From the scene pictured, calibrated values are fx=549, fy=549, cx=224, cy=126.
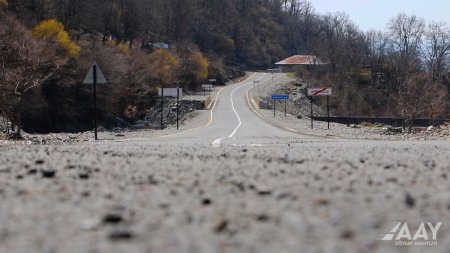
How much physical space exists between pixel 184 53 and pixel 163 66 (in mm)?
19039

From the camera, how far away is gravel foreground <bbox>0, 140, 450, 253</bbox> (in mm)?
4145

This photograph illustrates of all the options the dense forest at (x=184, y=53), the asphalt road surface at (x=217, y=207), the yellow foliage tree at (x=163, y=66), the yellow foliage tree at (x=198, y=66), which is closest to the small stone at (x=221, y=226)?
the asphalt road surface at (x=217, y=207)

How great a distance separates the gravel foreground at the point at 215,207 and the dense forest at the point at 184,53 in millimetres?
20632

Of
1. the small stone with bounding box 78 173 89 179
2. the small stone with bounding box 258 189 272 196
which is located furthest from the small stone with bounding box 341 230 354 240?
the small stone with bounding box 78 173 89 179

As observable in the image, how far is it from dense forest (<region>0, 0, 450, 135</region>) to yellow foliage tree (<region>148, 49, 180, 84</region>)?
28cm

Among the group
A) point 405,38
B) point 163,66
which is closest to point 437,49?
point 405,38

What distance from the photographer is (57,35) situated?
61.3m

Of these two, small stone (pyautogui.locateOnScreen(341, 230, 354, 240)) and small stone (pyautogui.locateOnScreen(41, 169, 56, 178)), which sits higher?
small stone (pyautogui.locateOnScreen(41, 169, 56, 178))

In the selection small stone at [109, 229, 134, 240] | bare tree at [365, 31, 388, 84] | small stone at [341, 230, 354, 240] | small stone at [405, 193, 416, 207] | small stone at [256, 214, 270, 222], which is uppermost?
bare tree at [365, 31, 388, 84]

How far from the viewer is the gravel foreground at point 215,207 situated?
13.6 feet

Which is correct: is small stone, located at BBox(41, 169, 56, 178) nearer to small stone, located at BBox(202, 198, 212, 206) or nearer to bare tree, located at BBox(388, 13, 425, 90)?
small stone, located at BBox(202, 198, 212, 206)

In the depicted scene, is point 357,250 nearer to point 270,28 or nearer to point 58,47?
point 58,47

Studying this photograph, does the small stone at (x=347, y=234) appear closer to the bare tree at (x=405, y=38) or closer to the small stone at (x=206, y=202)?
the small stone at (x=206, y=202)

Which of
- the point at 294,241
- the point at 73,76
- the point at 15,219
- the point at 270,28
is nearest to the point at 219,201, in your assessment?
the point at 294,241
